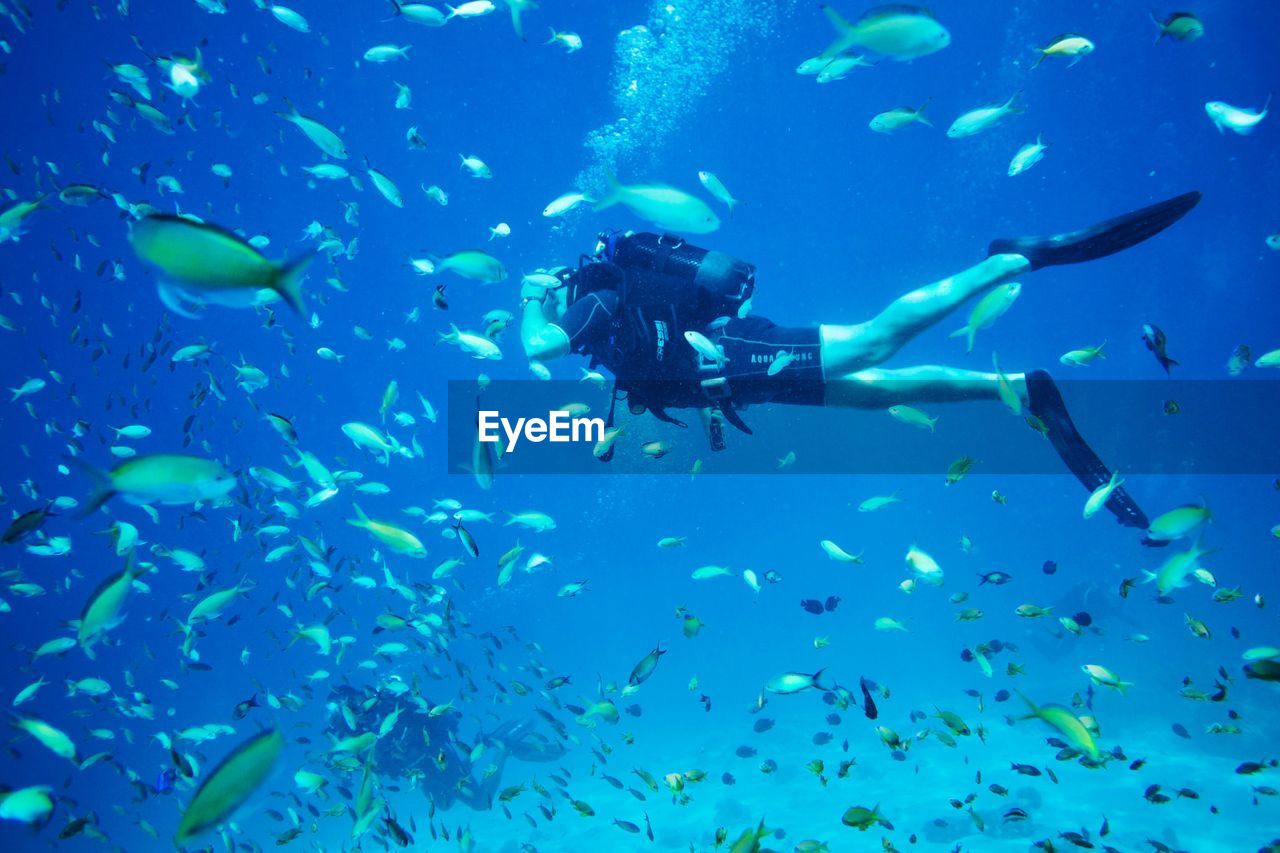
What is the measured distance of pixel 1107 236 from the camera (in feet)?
17.0

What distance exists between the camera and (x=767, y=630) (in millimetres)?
56531

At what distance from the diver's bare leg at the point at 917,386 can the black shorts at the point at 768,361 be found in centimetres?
21

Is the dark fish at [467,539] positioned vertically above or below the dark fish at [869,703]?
above

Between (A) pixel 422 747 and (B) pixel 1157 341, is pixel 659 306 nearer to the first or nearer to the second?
(B) pixel 1157 341

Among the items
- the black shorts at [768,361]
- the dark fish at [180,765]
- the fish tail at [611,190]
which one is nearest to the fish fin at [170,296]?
the fish tail at [611,190]

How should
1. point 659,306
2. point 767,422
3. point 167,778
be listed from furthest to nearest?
point 767,422 → point 659,306 → point 167,778

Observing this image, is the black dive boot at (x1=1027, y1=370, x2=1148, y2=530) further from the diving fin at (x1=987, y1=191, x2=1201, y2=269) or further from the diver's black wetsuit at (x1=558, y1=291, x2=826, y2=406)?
the diver's black wetsuit at (x1=558, y1=291, x2=826, y2=406)

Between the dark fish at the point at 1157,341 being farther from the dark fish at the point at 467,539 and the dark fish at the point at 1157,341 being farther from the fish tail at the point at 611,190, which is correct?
the dark fish at the point at 467,539

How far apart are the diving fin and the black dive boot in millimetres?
1048

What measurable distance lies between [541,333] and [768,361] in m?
2.06

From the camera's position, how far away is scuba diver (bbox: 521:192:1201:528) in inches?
204

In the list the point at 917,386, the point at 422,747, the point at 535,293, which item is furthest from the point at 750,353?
the point at 422,747

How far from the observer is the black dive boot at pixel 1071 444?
5.33m

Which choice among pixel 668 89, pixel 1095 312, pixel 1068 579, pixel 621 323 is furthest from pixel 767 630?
pixel 621 323
